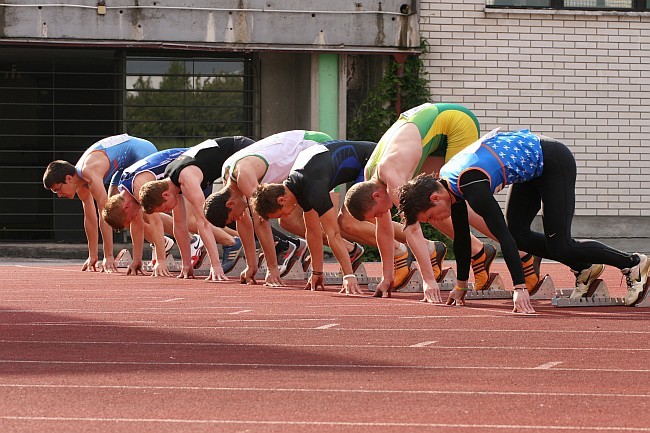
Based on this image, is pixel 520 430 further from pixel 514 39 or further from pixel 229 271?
pixel 514 39

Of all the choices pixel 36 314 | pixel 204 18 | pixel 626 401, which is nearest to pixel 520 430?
pixel 626 401

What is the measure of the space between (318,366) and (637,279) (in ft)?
12.7

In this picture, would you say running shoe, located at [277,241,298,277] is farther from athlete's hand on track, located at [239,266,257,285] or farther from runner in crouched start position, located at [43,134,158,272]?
runner in crouched start position, located at [43,134,158,272]

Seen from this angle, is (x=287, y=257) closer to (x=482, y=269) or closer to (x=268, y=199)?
(x=268, y=199)

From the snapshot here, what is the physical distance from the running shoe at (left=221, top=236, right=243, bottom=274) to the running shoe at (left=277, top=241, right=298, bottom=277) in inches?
34.7

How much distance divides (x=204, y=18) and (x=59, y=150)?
4.01 meters

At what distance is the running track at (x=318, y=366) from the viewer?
5656 millimetres

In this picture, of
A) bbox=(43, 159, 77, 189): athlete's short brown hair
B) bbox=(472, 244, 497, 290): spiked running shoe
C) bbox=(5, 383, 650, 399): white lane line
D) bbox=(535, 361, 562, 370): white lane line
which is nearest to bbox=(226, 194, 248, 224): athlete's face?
bbox=(472, 244, 497, 290): spiked running shoe

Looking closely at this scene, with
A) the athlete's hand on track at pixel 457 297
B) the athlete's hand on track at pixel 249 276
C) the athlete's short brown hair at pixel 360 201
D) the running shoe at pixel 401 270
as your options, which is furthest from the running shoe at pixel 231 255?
the athlete's hand on track at pixel 457 297

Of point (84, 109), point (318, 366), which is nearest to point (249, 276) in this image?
point (318, 366)

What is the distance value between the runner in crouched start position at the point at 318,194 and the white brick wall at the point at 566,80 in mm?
9076

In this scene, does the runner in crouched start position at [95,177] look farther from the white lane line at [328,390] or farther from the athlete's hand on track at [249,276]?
the white lane line at [328,390]

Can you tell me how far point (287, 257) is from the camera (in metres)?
14.2

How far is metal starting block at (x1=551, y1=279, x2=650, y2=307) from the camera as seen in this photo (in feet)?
33.9
